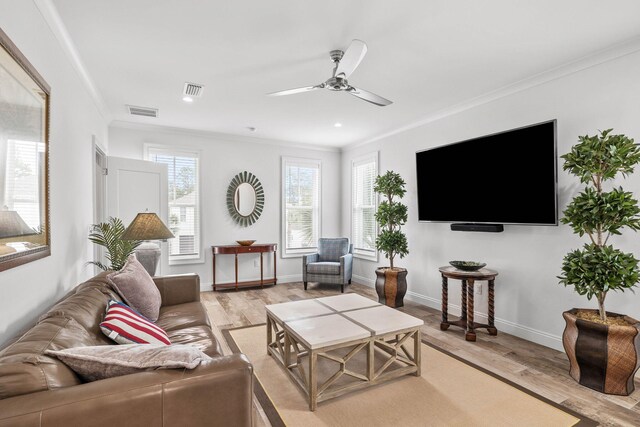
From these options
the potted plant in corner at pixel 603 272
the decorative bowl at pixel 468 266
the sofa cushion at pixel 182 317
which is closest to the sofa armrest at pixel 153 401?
the sofa cushion at pixel 182 317

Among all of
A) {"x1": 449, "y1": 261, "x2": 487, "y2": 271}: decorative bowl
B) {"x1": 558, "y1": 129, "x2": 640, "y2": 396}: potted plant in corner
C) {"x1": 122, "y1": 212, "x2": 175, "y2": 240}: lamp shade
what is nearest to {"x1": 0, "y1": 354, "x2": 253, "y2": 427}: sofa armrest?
{"x1": 122, "y1": 212, "x2": 175, "y2": 240}: lamp shade

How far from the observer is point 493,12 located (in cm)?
217

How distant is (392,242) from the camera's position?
4.44m

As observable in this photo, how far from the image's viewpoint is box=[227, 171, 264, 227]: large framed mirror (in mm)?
5512

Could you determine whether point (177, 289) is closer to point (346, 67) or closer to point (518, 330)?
point (346, 67)

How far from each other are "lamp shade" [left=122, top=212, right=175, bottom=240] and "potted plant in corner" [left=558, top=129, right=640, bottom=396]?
334 cm

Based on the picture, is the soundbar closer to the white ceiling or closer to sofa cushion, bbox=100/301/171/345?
the white ceiling

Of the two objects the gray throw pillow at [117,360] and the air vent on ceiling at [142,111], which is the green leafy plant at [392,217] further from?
the gray throw pillow at [117,360]

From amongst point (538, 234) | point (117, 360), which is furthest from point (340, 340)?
point (538, 234)

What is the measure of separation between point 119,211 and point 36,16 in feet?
8.34

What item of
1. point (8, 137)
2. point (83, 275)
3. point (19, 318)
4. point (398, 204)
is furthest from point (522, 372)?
point (83, 275)

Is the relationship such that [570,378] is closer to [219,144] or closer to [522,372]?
[522,372]

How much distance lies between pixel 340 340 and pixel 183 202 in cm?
390

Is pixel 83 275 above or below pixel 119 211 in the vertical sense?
below
